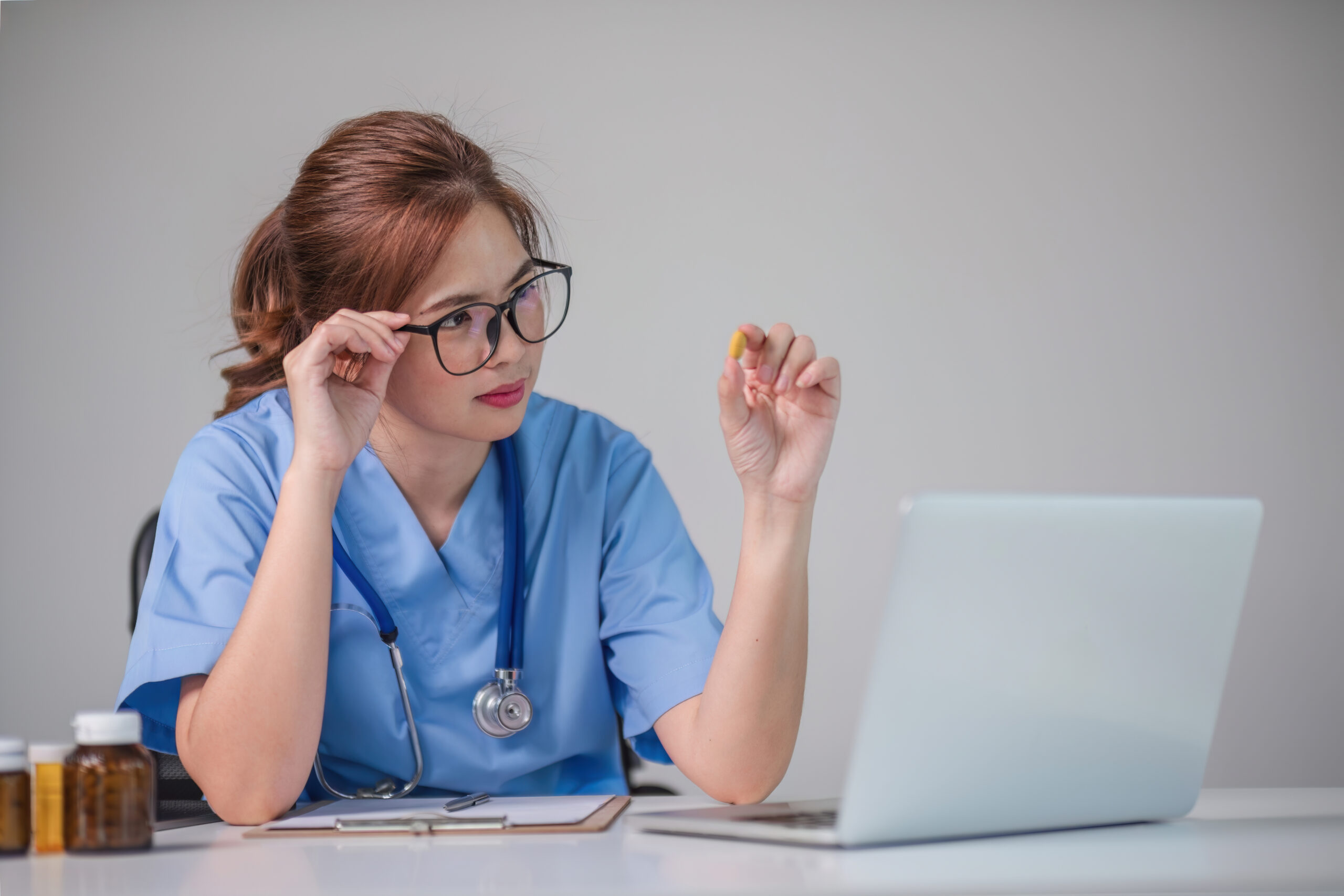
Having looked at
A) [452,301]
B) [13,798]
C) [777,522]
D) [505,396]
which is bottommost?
[13,798]

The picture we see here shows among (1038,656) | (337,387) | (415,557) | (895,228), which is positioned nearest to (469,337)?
(337,387)

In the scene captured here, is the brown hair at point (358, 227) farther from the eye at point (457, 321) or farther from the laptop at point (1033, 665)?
the laptop at point (1033, 665)

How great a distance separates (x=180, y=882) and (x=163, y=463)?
2.38m

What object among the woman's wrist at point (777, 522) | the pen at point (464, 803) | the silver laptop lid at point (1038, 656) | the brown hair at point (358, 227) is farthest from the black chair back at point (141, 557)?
the silver laptop lid at point (1038, 656)

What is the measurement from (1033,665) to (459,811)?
49cm

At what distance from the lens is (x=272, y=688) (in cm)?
101

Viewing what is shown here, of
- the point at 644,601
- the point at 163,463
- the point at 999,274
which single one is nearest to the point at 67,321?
the point at 163,463

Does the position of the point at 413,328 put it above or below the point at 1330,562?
above

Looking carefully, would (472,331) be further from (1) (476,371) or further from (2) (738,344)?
(2) (738,344)

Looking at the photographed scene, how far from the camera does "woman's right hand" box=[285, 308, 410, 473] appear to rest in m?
1.09

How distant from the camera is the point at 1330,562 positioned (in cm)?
300

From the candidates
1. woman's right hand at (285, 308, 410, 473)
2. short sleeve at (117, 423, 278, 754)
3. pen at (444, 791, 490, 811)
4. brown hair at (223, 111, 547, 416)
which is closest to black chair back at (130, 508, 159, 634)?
brown hair at (223, 111, 547, 416)

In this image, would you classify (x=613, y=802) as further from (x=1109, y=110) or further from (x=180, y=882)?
(x=1109, y=110)

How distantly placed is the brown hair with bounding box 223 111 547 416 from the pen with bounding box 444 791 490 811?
0.54 metres
